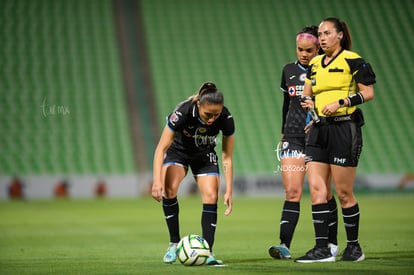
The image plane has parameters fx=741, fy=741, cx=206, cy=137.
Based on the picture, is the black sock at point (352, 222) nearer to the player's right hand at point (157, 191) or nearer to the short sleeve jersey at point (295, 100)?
the short sleeve jersey at point (295, 100)

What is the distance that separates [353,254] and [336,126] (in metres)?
1.21

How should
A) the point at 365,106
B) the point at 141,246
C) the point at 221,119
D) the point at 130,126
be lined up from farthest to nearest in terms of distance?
1. the point at 365,106
2. the point at 130,126
3. the point at 141,246
4. the point at 221,119

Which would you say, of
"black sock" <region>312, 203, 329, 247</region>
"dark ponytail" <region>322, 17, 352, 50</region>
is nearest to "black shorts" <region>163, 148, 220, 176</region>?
"black sock" <region>312, 203, 329, 247</region>

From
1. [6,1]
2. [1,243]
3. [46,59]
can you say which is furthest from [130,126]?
[1,243]

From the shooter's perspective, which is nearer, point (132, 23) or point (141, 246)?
point (141, 246)

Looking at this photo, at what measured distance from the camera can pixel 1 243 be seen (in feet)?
29.8

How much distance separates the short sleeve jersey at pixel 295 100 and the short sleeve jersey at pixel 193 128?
823mm

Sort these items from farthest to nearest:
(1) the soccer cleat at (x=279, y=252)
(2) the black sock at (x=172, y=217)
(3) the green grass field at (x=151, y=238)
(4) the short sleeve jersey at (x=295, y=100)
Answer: (4) the short sleeve jersey at (x=295, y=100) → (2) the black sock at (x=172, y=217) → (1) the soccer cleat at (x=279, y=252) → (3) the green grass field at (x=151, y=238)

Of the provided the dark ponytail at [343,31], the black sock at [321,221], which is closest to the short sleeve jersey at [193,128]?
the black sock at [321,221]

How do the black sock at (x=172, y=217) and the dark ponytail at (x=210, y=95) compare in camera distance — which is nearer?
the dark ponytail at (x=210, y=95)

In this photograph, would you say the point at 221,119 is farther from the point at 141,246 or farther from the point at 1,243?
the point at 1,243

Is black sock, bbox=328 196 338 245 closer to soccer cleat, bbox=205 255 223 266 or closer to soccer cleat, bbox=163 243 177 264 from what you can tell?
soccer cleat, bbox=205 255 223 266

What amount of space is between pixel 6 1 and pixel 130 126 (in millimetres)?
6552

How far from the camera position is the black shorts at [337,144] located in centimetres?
676
